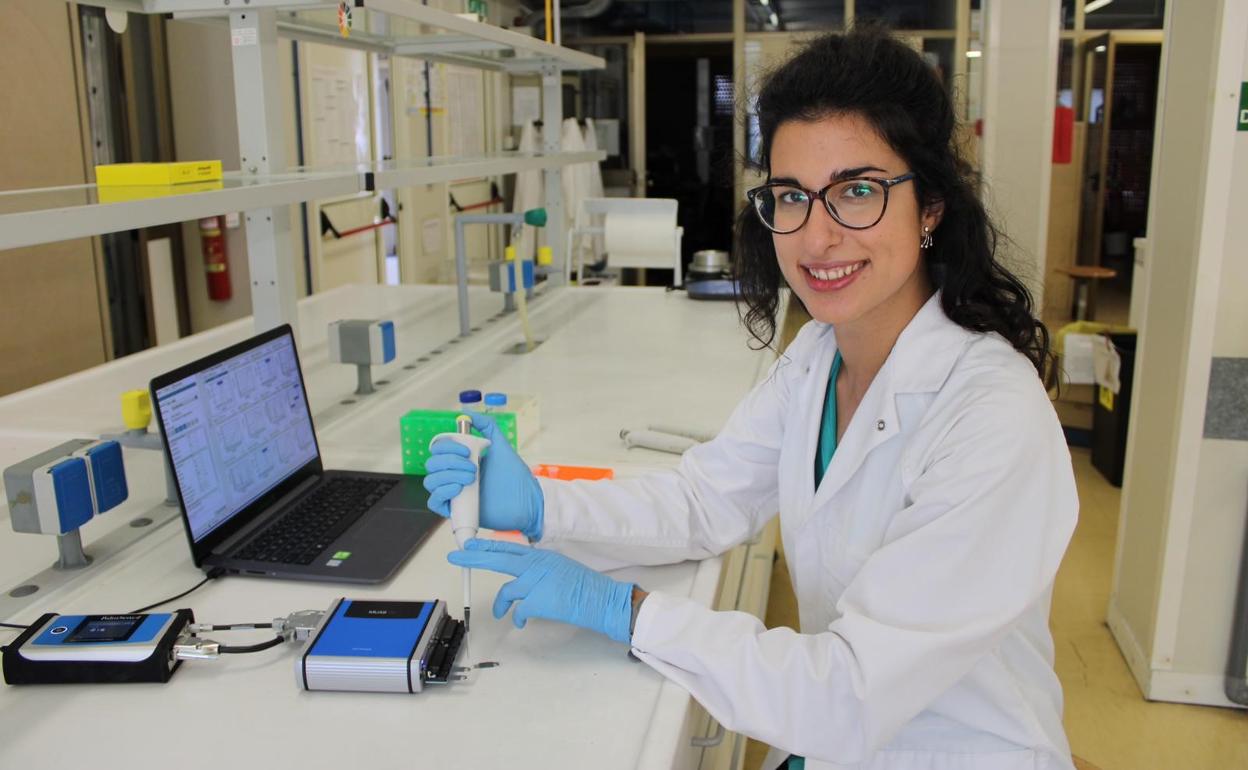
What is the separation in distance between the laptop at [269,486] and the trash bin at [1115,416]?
2.80m

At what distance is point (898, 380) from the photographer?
117 cm

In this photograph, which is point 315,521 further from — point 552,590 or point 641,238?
point 641,238

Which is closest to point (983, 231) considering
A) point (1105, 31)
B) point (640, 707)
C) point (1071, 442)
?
point (640, 707)

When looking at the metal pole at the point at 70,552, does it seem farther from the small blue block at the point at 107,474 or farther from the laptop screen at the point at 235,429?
the laptop screen at the point at 235,429

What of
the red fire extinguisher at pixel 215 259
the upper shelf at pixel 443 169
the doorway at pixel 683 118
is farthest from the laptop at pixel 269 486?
the doorway at pixel 683 118

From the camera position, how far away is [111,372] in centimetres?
235

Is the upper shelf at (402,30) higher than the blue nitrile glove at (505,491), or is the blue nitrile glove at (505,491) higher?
the upper shelf at (402,30)

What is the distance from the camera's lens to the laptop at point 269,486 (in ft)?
4.11

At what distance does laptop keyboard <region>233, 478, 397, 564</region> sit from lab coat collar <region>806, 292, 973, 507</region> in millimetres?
674

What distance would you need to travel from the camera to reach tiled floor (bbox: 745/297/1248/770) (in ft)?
7.07

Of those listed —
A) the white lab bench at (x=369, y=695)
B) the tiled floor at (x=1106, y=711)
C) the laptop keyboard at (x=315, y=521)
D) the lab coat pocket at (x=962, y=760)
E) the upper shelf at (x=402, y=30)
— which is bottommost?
the tiled floor at (x=1106, y=711)

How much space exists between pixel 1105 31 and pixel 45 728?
7286 mm

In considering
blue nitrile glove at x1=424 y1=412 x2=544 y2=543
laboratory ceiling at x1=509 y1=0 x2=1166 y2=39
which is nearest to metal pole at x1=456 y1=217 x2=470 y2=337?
blue nitrile glove at x1=424 y1=412 x2=544 y2=543

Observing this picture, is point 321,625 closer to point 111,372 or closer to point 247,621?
point 247,621
